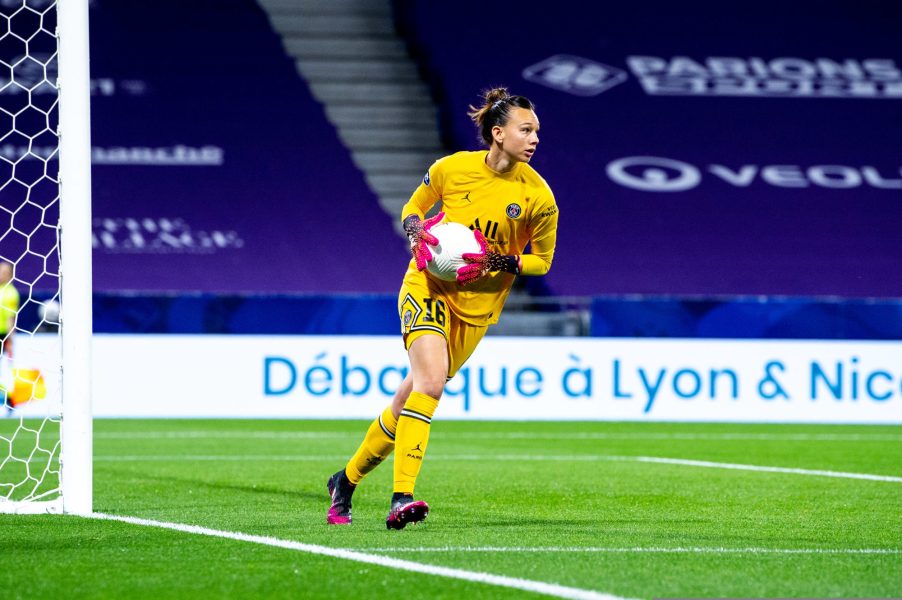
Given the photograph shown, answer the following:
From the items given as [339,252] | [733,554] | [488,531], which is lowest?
[339,252]

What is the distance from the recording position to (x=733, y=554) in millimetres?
5383

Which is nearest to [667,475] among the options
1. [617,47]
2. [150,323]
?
[150,323]

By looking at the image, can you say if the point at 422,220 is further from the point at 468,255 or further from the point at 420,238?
the point at 468,255

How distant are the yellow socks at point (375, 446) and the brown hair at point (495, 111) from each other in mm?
1338

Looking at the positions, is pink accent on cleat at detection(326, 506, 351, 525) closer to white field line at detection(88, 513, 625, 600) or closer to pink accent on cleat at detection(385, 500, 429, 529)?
pink accent on cleat at detection(385, 500, 429, 529)

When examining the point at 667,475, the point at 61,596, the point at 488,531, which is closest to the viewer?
the point at 61,596

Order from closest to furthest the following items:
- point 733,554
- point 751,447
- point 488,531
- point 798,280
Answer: point 733,554 → point 488,531 → point 751,447 → point 798,280

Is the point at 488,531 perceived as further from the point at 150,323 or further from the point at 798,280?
the point at 798,280

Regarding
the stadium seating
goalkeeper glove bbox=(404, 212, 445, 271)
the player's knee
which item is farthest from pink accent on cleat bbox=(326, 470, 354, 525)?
the stadium seating

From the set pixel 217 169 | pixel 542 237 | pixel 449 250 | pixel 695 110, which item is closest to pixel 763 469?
pixel 542 237

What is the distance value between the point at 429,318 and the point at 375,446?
26.7 inches

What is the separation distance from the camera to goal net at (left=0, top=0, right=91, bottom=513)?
671 centimetres

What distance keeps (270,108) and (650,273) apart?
18.7 ft

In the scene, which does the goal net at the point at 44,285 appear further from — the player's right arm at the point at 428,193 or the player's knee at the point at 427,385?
the player's knee at the point at 427,385
